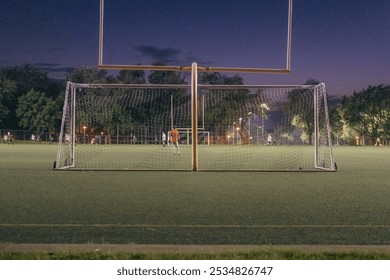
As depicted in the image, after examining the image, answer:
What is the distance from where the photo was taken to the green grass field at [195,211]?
6.09 meters

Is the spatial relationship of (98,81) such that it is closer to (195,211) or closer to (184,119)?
(184,119)

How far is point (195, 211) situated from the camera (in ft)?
26.6

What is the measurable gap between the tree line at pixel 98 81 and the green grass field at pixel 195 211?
180ft

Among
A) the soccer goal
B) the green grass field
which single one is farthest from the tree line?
the green grass field

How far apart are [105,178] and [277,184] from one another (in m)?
4.45

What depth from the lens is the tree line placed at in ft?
243

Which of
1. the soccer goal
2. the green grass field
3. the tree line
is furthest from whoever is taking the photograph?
the tree line

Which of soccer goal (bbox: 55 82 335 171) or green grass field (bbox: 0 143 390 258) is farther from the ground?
soccer goal (bbox: 55 82 335 171)

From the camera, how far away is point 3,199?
31.5ft

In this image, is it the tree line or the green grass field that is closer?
the green grass field

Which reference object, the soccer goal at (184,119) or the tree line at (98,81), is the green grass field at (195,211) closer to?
the soccer goal at (184,119)

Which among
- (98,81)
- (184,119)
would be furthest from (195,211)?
(98,81)

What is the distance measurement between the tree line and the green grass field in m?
54.7

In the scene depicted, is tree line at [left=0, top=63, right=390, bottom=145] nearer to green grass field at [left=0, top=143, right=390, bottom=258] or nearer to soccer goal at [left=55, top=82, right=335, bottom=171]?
soccer goal at [left=55, top=82, right=335, bottom=171]
